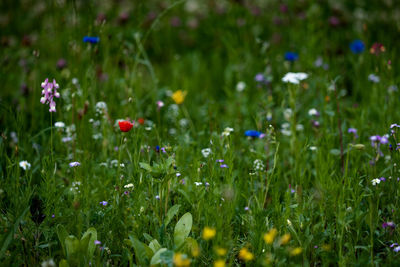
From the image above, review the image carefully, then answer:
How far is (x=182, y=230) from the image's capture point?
1.57 meters

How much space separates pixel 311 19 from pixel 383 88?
100 centimetres

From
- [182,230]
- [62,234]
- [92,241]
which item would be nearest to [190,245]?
[182,230]

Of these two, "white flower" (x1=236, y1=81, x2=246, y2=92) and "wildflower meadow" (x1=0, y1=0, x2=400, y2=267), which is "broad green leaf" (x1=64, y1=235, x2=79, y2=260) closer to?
"wildflower meadow" (x1=0, y1=0, x2=400, y2=267)

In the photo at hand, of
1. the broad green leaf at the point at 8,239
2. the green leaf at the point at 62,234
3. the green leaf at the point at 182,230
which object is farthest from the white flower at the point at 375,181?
the broad green leaf at the point at 8,239

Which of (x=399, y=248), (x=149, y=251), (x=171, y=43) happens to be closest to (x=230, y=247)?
(x=149, y=251)

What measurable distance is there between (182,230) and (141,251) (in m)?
0.17

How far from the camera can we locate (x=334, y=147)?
2.40 meters

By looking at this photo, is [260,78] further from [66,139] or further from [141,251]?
[141,251]

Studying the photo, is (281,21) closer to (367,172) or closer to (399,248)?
(367,172)

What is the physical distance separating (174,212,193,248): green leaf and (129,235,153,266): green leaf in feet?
0.35

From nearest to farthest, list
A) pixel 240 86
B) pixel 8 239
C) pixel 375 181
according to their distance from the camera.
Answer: pixel 8 239, pixel 375 181, pixel 240 86

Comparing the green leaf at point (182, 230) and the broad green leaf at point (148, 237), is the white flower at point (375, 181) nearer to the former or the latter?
the green leaf at point (182, 230)

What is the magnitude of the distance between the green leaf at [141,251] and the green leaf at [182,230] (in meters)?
0.11

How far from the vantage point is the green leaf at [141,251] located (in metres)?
1.48
